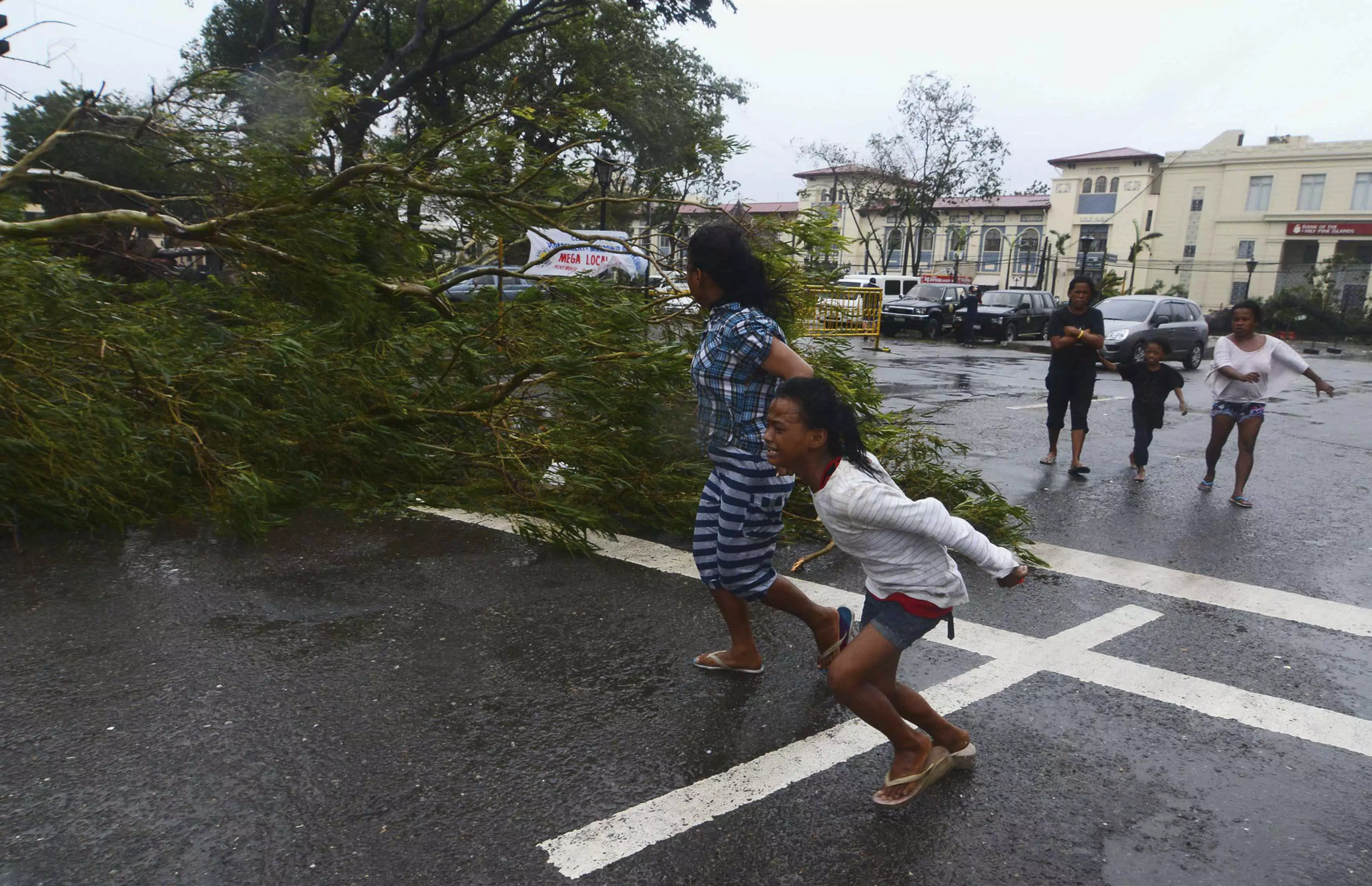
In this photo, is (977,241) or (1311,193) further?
(977,241)

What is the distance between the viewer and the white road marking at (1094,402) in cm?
1338

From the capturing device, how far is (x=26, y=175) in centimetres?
697

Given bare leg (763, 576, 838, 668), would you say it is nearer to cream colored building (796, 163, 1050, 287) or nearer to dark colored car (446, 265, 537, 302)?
dark colored car (446, 265, 537, 302)

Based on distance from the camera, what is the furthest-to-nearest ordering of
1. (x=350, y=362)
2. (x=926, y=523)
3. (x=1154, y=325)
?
(x=1154, y=325), (x=350, y=362), (x=926, y=523)

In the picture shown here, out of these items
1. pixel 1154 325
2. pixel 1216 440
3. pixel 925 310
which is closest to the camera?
pixel 1216 440

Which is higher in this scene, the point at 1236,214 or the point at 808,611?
the point at 1236,214

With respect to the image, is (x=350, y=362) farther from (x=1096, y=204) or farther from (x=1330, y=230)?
(x=1096, y=204)

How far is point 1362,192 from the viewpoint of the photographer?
57.3 metres

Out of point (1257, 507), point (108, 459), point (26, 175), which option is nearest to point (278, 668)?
point (108, 459)

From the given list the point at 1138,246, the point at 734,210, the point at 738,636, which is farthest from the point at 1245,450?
the point at 1138,246

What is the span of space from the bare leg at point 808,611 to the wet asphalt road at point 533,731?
7.9 inches

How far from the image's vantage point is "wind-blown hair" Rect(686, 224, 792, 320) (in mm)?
3666

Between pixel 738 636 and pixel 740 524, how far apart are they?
0.56m

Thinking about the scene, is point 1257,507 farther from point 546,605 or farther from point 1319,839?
point 546,605
